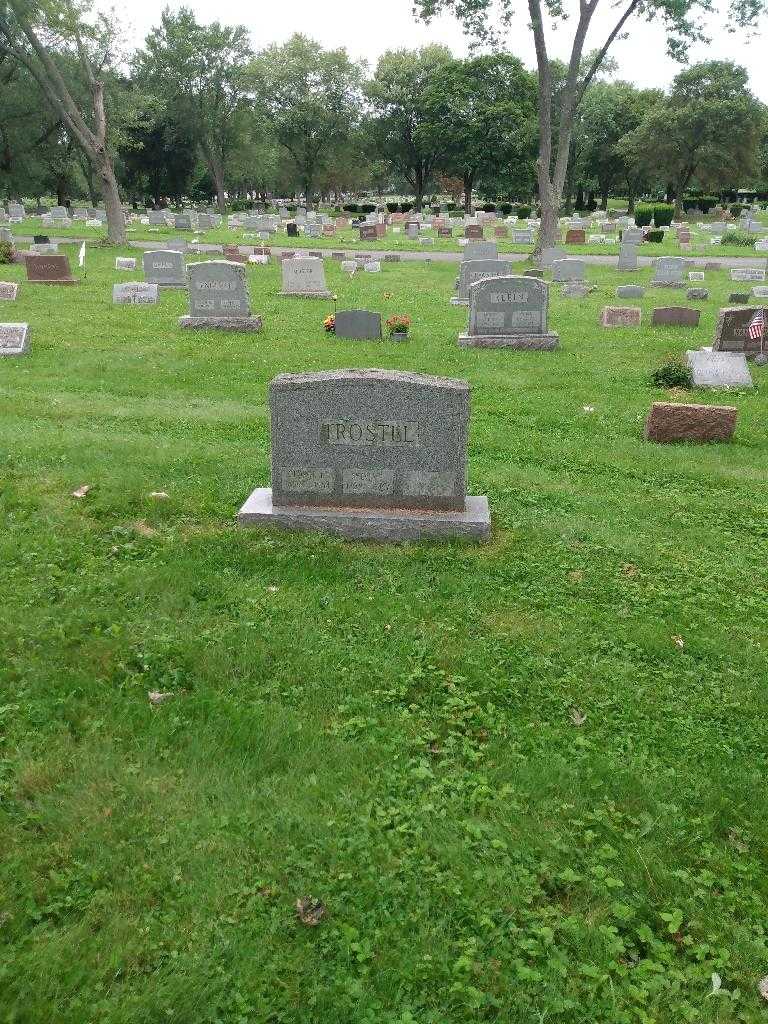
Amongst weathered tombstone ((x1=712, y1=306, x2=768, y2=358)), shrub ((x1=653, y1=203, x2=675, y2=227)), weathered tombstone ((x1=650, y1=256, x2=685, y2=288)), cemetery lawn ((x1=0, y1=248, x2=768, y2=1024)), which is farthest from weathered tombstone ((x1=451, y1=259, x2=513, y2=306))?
shrub ((x1=653, y1=203, x2=675, y2=227))

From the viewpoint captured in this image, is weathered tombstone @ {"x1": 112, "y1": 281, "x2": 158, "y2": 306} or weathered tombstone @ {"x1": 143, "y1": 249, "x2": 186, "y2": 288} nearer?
weathered tombstone @ {"x1": 112, "y1": 281, "x2": 158, "y2": 306}

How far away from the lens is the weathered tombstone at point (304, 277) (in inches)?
762

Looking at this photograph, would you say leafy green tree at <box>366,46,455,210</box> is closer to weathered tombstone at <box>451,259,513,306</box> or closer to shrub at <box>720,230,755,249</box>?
shrub at <box>720,230,755,249</box>

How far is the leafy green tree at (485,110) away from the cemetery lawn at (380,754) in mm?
61716

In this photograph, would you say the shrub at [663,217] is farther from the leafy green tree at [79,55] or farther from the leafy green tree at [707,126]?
the leafy green tree at [79,55]

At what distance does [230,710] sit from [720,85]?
62719mm

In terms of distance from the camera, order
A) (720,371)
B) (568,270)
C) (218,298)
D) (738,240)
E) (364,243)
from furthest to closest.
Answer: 1. (738,240)
2. (364,243)
3. (568,270)
4. (218,298)
5. (720,371)

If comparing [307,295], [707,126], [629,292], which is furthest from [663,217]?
[307,295]

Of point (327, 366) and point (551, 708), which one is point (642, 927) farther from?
point (327, 366)

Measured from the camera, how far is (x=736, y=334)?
42.2 feet

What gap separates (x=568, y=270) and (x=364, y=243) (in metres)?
18.5

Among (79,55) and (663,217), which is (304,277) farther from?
(663,217)

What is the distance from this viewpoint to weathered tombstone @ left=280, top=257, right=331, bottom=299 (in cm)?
1936

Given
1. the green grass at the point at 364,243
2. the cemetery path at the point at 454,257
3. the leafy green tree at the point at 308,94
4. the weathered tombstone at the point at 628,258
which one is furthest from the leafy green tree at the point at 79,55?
the leafy green tree at the point at 308,94
